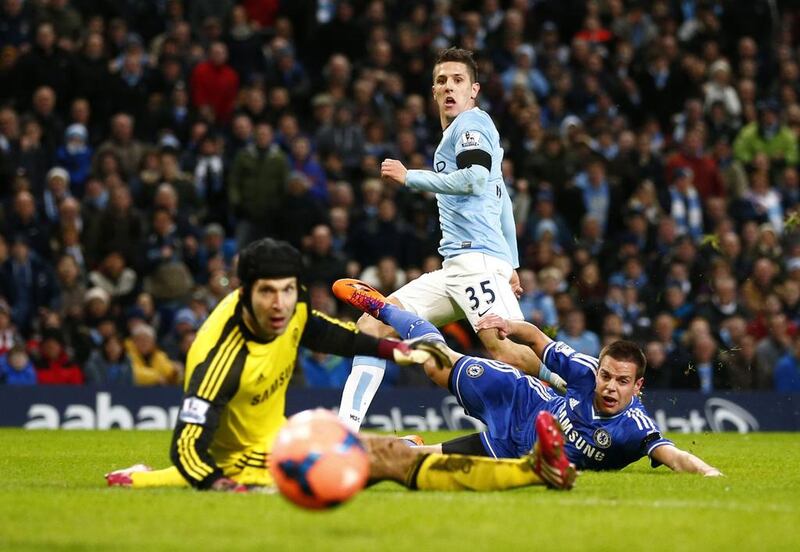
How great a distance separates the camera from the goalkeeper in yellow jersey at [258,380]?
7.91 m

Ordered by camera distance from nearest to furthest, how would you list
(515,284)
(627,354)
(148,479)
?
(148,479), (627,354), (515,284)

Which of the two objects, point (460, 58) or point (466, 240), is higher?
point (460, 58)

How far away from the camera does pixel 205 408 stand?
7910 millimetres

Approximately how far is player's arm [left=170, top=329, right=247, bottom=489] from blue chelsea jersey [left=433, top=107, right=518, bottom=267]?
323 cm

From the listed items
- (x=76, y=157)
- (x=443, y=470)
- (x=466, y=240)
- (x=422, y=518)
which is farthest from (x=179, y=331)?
(x=422, y=518)

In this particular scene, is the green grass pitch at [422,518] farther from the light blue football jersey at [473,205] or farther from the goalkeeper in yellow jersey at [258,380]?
the light blue football jersey at [473,205]

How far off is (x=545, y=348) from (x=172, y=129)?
1045 centimetres

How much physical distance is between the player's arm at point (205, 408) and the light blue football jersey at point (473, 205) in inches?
125

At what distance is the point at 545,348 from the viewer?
10.5 m

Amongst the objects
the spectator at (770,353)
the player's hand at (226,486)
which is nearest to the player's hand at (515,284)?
the player's hand at (226,486)

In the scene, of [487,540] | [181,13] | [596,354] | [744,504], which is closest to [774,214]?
[596,354]

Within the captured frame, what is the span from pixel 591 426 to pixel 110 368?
8.41 m

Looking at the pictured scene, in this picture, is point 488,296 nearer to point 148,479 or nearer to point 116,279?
point 148,479

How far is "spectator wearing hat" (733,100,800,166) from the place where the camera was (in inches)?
865
